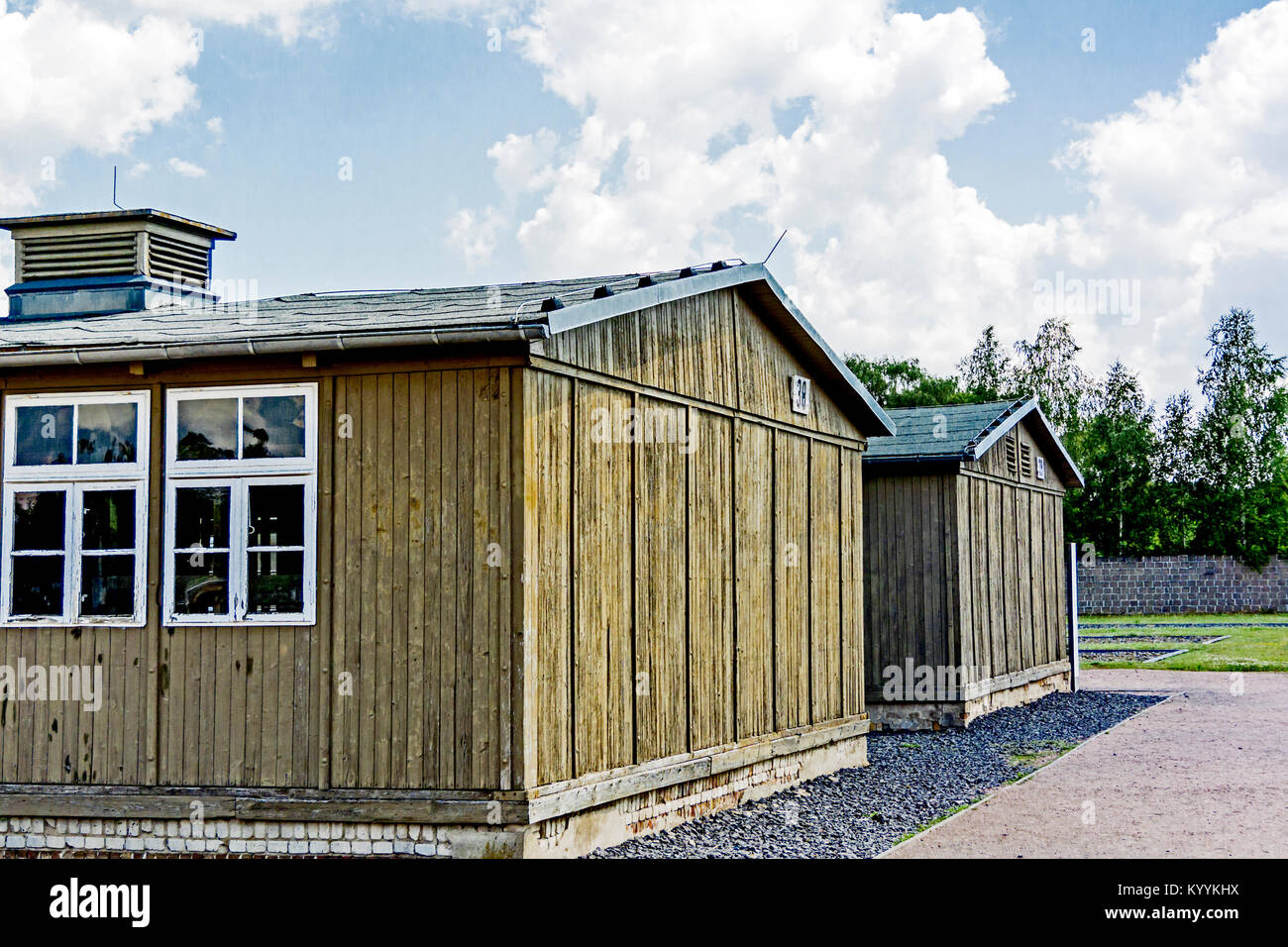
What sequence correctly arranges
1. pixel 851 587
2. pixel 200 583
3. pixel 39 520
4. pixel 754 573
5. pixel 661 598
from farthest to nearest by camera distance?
1. pixel 851 587
2. pixel 754 573
3. pixel 661 598
4. pixel 39 520
5. pixel 200 583

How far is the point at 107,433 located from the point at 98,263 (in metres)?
4.17

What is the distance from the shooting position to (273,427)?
30.7 ft

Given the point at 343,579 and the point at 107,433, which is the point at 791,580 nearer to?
the point at 343,579

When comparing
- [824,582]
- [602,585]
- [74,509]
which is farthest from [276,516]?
[824,582]

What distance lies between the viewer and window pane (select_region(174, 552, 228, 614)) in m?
9.34

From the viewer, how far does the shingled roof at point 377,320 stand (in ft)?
28.8

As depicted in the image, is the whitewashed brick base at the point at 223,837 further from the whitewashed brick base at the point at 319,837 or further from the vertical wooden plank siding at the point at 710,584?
the vertical wooden plank siding at the point at 710,584

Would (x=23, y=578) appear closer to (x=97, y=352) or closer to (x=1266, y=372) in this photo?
(x=97, y=352)

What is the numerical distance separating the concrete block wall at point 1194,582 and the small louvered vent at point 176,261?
3642cm

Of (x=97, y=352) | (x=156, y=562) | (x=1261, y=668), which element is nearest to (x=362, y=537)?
(x=156, y=562)

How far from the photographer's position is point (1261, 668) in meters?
26.2

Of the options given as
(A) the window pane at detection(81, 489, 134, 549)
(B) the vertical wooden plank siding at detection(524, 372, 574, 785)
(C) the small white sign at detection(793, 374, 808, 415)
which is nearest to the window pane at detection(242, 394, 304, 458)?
(A) the window pane at detection(81, 489, 134, 549)

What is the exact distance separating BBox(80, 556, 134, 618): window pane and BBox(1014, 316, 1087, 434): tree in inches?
1806

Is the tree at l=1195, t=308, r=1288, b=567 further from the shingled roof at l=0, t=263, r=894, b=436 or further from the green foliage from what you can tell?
the shingled roof at l=0, t=263, r=894, b=436
